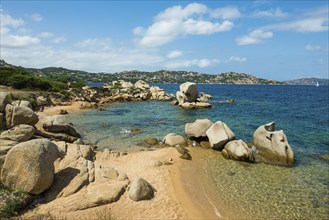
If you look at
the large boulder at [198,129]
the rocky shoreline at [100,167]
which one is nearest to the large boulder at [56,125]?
the rocky shoreline at [100,167]

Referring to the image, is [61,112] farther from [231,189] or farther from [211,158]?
[231,189]

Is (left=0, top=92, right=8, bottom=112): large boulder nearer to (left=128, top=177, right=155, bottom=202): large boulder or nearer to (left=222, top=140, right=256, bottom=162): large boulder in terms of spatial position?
(left=128, top=177, right=155, bottom=202): large boulder

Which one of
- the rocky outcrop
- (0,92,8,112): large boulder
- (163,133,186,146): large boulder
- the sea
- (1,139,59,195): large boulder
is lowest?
the sea

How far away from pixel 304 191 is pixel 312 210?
233cm

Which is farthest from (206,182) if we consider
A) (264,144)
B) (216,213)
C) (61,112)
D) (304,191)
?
(61,112)

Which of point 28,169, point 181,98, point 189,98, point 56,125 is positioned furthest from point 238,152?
point 181,98

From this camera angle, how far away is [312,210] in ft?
44.9

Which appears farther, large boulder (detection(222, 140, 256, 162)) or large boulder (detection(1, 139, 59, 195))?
large boulder (detection(222, 140, 256, 162))

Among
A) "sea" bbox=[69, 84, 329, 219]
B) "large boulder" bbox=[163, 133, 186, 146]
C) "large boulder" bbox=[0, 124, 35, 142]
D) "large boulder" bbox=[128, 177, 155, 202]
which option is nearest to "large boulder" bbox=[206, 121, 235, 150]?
"sea" bbox=[69, 84, 329, 219]

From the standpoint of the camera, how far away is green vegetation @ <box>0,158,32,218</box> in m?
10.7

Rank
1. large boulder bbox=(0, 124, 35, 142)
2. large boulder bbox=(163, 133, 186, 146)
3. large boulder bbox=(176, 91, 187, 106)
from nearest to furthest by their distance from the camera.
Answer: large boulder bbox=(0, 124, 35, 142), large boulder bbox=(163, 133, 186, 146), large boulder bbox=(176, 91, 187, 106)

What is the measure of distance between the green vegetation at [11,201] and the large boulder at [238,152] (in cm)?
1450

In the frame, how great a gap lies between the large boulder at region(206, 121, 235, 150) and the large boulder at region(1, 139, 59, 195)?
14481 millimetres

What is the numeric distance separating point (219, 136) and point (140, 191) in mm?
11586
